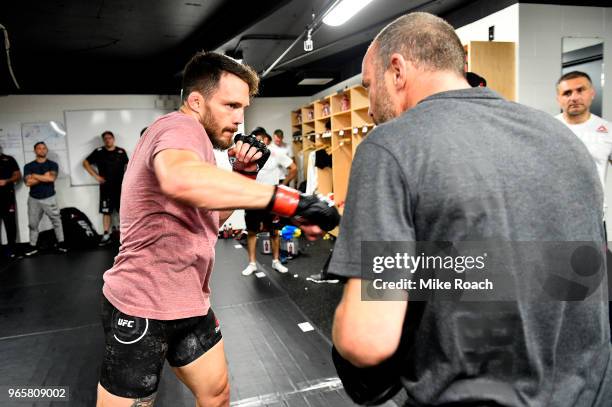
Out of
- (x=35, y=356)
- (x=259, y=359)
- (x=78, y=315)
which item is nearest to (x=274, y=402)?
(x=259, y=359)

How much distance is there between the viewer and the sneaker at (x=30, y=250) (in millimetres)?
6917

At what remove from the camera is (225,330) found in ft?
11.3

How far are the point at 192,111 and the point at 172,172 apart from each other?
0.62 meters

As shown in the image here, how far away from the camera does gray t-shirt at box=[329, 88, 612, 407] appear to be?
2.39ft

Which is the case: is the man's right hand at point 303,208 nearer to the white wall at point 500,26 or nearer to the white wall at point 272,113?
the white wall at point 500,26

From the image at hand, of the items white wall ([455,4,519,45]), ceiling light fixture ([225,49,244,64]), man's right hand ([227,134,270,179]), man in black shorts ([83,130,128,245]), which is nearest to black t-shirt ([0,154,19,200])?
man in black shorts ([83,130,128,245])

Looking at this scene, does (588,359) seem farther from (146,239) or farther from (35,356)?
(35,356)

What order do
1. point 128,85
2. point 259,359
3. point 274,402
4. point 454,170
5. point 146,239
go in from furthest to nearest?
point 128,85 < point 259,359 < point 274,402 < point 146,239 < point 454,170

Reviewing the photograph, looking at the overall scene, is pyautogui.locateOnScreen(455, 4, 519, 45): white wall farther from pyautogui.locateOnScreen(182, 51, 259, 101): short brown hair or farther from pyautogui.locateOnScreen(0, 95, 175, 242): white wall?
pyautogui.locateOnScreen(0, 95, 175, 242): white wall

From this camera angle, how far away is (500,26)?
420 cm

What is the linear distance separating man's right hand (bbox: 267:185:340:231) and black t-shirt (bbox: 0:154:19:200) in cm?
781

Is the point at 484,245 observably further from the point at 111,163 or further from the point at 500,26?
the point at 111,163

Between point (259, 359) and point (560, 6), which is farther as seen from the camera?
point (560, 6)

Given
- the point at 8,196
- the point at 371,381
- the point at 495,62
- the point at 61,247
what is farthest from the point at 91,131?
the point at 371,381
